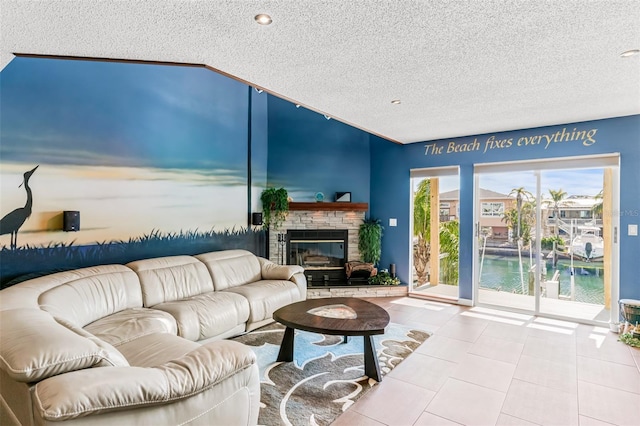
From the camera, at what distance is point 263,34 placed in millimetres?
2244

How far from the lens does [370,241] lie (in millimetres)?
5859

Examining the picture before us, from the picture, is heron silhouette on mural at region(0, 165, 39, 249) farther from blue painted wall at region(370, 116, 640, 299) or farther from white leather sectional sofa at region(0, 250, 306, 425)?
blue painted wall at region(370, 116, 640, 299)

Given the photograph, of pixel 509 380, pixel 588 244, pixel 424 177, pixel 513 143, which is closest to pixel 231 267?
pixel 509 380

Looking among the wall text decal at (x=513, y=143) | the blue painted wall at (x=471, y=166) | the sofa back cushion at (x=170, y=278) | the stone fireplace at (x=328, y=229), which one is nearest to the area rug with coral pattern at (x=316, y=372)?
the sofa back cushion at (x=170, y=278)

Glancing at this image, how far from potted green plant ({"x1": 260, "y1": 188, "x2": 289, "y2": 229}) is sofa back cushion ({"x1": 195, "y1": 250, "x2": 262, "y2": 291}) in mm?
899

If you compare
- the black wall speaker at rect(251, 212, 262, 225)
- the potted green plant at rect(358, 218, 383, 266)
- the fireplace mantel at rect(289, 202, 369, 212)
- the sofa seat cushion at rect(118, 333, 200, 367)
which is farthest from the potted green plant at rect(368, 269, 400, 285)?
the sofa seat cushion at rect(118, 333, 200, 367)

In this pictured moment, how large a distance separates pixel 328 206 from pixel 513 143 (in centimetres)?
290

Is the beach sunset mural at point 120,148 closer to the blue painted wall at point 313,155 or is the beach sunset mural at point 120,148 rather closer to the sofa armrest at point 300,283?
the blue painted wall at point 313,155

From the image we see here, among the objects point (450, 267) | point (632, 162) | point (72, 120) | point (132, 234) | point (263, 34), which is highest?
point (263, 34)

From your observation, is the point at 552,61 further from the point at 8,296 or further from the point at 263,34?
the point at 8,296

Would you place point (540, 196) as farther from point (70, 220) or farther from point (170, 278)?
point (70, 220)

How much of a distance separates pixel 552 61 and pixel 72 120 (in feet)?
14.1

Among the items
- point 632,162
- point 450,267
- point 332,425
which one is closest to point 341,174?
point 450,267

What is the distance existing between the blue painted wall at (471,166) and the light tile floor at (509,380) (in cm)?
115
